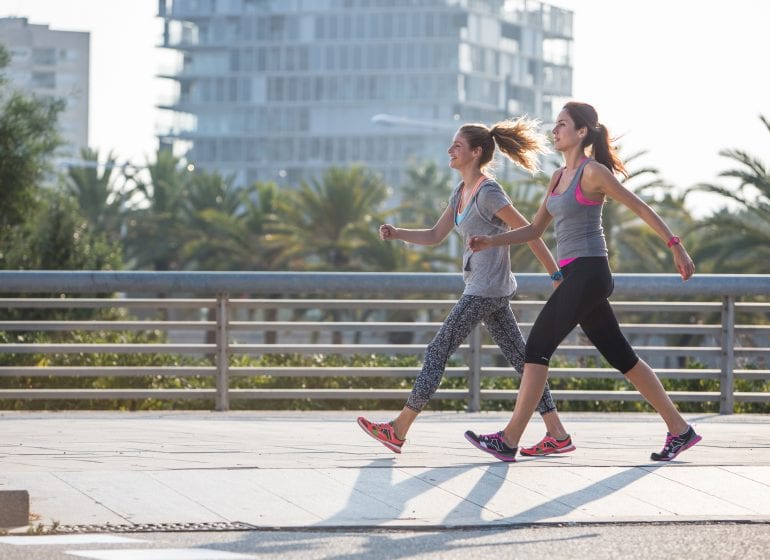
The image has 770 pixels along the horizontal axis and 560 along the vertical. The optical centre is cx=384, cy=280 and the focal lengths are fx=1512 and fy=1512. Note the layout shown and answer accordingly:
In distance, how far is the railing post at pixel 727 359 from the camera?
34.2 ft

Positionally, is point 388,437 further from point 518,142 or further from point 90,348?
point 90,348

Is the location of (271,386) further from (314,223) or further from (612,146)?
(314,223)

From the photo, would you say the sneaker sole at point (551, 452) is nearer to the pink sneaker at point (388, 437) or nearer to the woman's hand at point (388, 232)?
the pink sneaker at point (388, 437)

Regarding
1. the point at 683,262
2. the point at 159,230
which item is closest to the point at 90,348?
the point at 683,262

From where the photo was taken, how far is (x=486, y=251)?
7.51 metres

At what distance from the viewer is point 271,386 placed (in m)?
17.0

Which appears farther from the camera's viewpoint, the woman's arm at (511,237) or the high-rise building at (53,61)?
the high-rise building at (53,61)

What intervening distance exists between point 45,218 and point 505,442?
2960cm

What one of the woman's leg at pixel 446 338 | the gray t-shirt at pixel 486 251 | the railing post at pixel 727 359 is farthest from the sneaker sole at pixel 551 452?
the railing post at pixel 727 359

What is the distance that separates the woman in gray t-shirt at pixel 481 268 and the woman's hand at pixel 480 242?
1.03ft

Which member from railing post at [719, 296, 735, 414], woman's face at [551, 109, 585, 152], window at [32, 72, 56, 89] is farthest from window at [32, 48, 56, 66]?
woman's face at [551, 109, 585, 152]

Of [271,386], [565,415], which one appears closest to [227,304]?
[565,415]

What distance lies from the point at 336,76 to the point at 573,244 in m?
144

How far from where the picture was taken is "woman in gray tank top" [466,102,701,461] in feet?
23.1
